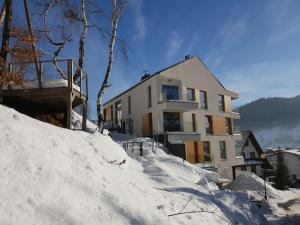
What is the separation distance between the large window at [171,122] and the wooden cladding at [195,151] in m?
2.12

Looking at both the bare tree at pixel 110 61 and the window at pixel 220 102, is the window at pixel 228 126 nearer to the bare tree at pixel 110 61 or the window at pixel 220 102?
the window at pixel 220 102

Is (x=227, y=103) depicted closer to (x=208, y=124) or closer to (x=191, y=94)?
(x=208, y=124)

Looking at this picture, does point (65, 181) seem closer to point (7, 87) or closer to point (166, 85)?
point (7, 87)

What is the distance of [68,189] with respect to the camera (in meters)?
5.71

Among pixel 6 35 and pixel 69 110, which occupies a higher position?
pixel 6 35

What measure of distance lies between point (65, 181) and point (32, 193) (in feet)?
2.94

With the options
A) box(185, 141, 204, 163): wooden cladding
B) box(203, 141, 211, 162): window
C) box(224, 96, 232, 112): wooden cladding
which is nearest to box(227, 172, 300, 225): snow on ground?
box(185, 141, 204, 163): wooden cladding

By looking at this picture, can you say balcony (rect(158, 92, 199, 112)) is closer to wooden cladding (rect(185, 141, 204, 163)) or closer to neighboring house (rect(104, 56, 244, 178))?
neighboring house (rect(104, 56, 244, 178))

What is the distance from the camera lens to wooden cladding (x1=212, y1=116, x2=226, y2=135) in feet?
112

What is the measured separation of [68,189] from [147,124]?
24880 mm

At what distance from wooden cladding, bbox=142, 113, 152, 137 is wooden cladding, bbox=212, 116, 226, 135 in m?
7.94

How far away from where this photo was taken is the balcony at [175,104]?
2799 cm

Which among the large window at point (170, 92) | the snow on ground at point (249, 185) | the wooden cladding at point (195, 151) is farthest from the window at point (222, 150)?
the snow on ground at point (249, 185)

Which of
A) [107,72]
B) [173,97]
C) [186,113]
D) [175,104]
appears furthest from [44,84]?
[186,113]
